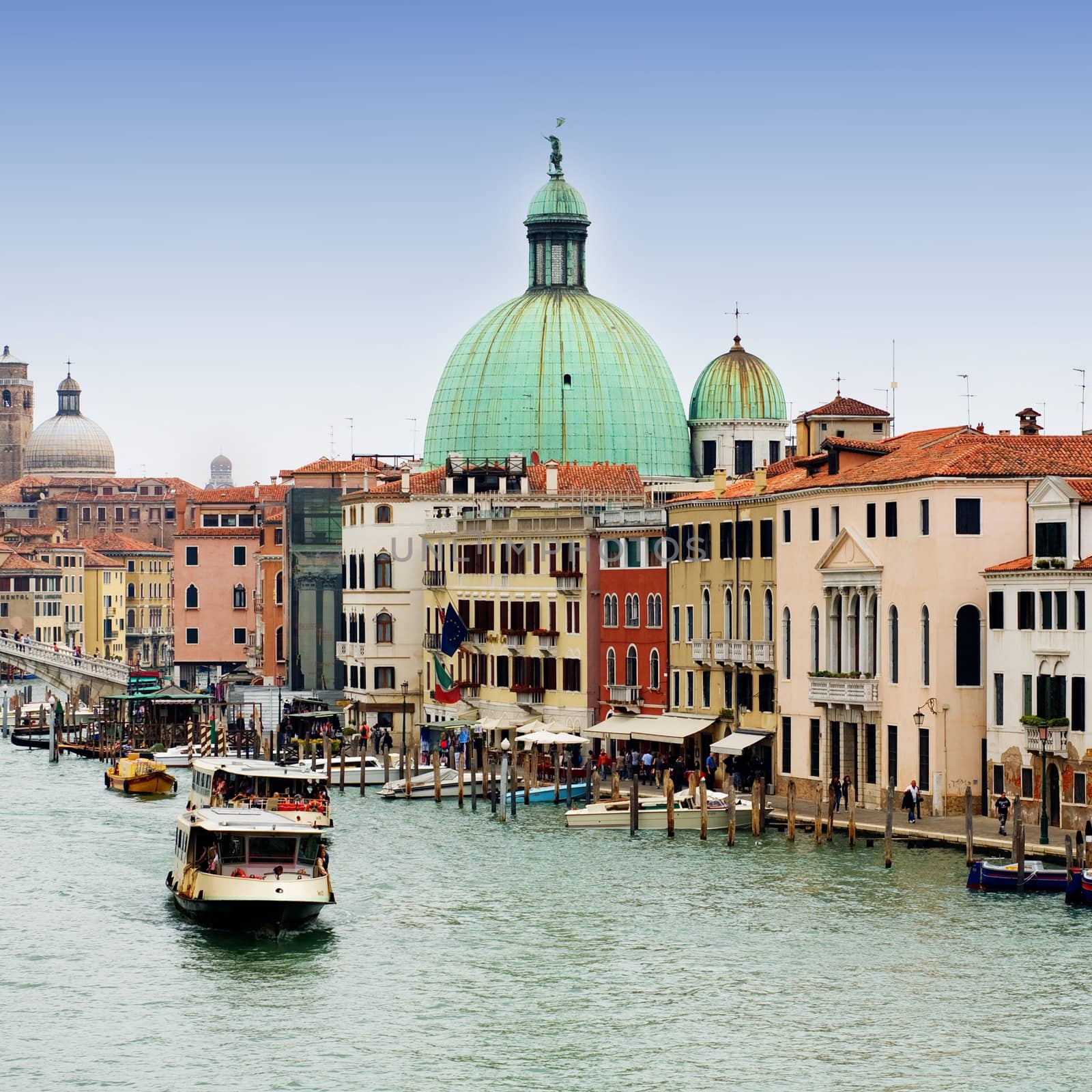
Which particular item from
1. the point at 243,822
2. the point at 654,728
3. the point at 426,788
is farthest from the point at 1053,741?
the point at 426,788

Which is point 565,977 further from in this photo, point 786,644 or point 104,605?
point 104,605

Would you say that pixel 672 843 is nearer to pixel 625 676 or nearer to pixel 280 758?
pixel 625 676

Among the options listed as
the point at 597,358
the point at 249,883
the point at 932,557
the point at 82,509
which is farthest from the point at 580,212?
the point at 82,509

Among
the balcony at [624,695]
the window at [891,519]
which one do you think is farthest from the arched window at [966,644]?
the balcony at [624,695]

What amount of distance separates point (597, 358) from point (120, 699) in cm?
2055

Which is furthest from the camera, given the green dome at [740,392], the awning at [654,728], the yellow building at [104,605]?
the yellow building at [104,605]

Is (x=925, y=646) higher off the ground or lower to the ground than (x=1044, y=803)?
higher

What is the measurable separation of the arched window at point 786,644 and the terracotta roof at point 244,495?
5410cm

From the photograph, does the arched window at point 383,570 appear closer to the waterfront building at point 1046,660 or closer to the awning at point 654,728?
the awning at point 654,728

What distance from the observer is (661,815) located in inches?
2270

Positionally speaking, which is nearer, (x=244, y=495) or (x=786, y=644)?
(x=786, y=644)

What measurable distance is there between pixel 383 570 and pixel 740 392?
56.0ft

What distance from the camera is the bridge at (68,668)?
337 ft

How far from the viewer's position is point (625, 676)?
71.2 metres
